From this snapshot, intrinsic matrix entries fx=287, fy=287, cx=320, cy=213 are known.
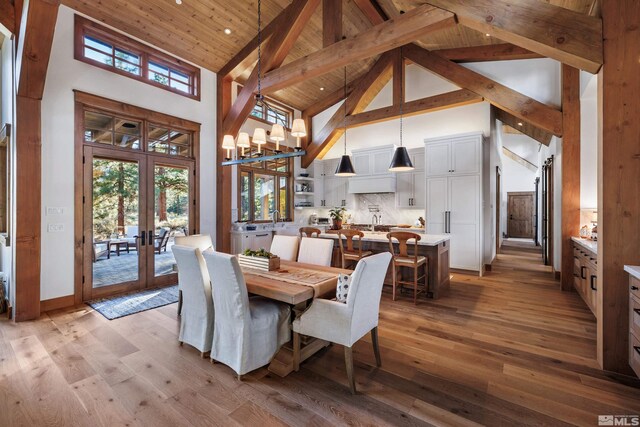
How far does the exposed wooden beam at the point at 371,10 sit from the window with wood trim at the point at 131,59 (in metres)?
3.06

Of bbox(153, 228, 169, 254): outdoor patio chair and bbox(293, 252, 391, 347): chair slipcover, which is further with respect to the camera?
bbox(153, 228, 169, 254): outdoor patio chair

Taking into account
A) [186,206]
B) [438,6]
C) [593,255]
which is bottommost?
[593,255]

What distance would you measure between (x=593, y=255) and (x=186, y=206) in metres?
5.74

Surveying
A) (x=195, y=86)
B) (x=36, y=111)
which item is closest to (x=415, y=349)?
(x=36, y=111)

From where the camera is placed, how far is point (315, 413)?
185cm

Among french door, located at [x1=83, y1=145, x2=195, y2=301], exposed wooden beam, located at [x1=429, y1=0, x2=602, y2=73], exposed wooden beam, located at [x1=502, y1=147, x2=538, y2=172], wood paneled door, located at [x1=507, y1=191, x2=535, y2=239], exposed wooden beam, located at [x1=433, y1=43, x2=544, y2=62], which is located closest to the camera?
exposed wooden beam, located at [x1=429, y1=0, x2=602, y2=73]

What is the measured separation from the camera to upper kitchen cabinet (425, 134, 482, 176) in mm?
5398

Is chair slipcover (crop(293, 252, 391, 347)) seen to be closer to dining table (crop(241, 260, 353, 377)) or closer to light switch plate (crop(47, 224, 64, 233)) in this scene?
dining table (crop(241, 260, 353, 377))

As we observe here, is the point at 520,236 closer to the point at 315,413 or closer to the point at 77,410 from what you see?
the point at 315,413

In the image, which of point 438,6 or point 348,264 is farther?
point 348,264

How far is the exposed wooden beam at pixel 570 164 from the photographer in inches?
165

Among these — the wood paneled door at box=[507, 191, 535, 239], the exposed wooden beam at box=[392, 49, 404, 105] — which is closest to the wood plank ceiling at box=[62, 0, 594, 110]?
the exposed wooden beam at box=[392, 49, 404, 105]

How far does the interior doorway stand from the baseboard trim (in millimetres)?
113

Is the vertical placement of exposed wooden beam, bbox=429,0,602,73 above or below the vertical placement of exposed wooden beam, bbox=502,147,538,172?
below
